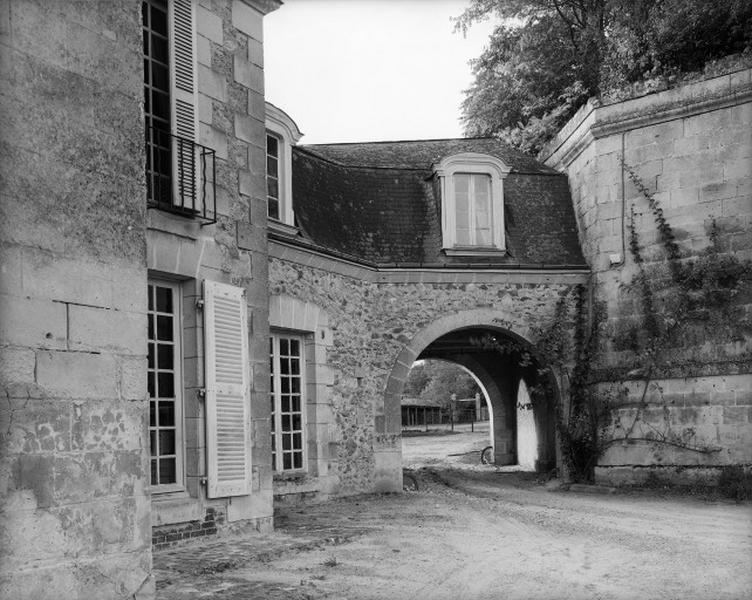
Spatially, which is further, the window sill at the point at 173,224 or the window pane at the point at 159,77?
the window pane at the point at 159,77

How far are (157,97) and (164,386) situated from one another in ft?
7.90

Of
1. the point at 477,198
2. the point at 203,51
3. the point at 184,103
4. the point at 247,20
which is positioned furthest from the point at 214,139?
the point at 477,198

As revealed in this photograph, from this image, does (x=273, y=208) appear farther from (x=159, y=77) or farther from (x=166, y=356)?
(x=166, y=356)

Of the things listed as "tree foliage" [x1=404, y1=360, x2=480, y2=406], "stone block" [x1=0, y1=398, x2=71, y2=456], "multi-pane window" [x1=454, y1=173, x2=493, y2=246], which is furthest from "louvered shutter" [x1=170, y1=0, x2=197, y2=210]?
"tree foliage" [x1=404, y1=360, x2=480, y2=406]

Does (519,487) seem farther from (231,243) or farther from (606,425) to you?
(231,243)

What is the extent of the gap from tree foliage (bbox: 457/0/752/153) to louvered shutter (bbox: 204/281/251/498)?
7960mm

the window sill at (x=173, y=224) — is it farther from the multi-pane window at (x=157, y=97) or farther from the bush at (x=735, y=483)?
the bush at (x=735, y=483)

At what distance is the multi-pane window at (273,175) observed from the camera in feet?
35.5

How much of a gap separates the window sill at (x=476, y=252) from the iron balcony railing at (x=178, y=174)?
5.71 meters

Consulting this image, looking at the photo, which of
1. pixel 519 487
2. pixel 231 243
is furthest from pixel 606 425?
pixel 231 243

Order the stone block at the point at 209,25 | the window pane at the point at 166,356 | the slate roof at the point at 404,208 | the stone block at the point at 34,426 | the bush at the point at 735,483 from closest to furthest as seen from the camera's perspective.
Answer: the stone block at the point at 34,426 < the window pane at the point at 166,356 < the stone block at the point at 209,25 < the bush at the point at 735,483 < the slate roof at the point at 404,208

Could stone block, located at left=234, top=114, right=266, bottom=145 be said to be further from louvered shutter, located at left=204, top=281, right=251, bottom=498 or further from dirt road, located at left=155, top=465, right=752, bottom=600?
dirt road, located at left=155, top=465, right=752, bottom=600

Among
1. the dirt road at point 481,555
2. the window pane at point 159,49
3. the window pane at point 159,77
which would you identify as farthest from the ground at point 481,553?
the window pane at point 159,49

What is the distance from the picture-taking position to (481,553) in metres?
7.30
